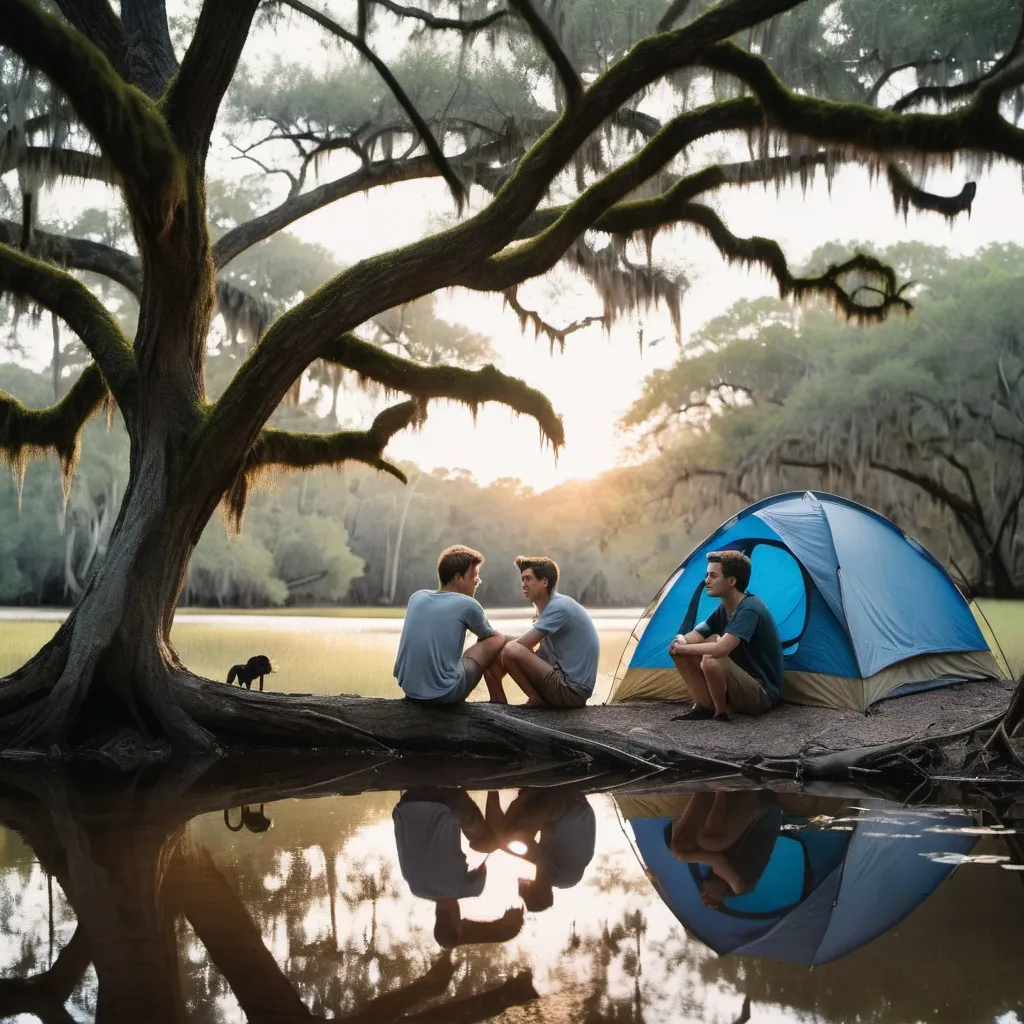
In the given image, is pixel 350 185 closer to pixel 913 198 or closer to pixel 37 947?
pixel 913 198

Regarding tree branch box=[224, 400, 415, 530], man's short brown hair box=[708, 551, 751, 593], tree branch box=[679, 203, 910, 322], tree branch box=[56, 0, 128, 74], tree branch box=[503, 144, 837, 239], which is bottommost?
man's short brown hair box=[708, 551, 751, 593]

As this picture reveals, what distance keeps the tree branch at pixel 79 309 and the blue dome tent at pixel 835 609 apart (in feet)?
14.5

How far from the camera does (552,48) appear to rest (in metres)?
6.00

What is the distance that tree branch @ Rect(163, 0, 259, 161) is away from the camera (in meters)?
6.55

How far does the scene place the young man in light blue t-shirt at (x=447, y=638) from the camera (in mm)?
6840

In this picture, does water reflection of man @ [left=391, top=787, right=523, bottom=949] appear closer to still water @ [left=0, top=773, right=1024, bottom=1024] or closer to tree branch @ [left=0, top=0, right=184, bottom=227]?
still water @ [left=0, top=773, right=1024, bottom=1024]

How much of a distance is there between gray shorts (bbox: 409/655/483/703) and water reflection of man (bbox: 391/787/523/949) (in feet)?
4.24

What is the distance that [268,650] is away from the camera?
14.5 meters

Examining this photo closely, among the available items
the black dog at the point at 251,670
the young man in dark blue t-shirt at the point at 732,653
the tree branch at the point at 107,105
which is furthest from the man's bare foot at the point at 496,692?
the tree branch at the point at 107,105

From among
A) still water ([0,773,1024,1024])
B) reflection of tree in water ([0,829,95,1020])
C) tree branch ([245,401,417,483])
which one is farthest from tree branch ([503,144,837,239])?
reflection of tree in water ([0,829,95,1020])

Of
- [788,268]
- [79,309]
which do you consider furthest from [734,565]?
[79,309]

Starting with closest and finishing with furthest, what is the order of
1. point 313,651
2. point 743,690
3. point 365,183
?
point 743,690 → point 365,183 → point 313,651

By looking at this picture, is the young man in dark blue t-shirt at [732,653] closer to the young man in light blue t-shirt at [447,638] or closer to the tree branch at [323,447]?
the young man in light blue t-shirt at [447,638]

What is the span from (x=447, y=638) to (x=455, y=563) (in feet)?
1.58
